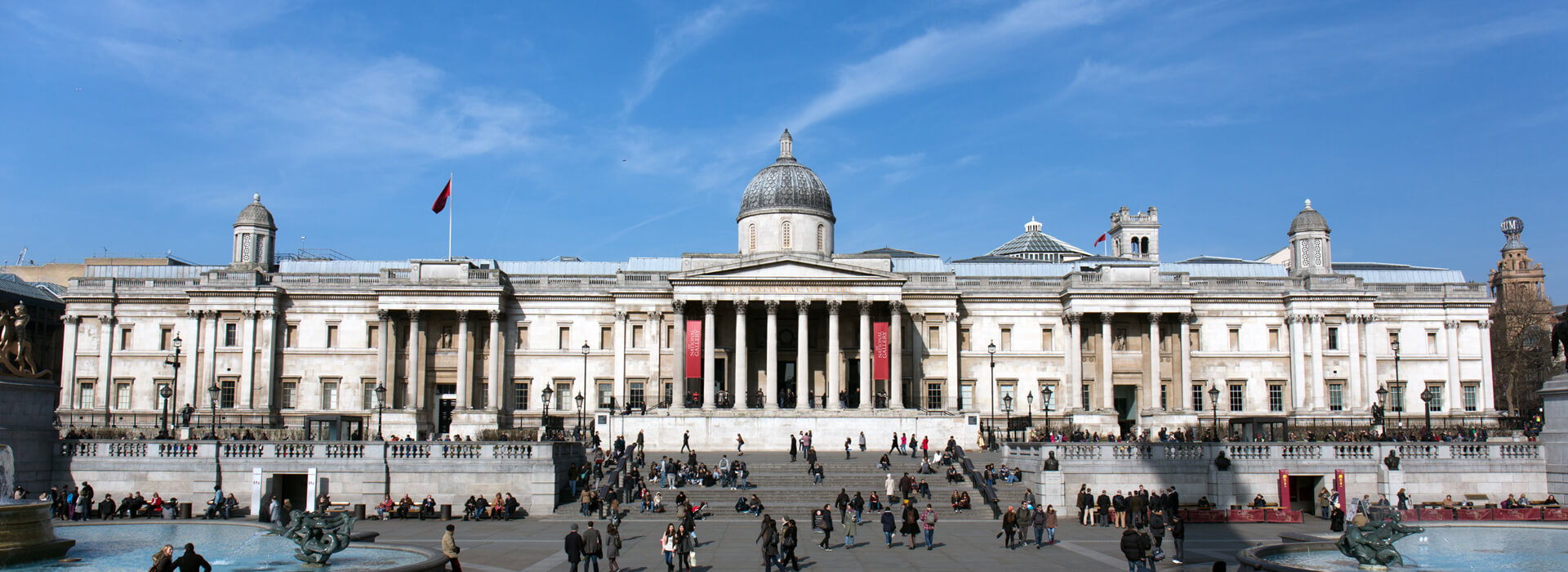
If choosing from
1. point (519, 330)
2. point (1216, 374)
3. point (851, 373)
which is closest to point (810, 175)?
point (851, 373)

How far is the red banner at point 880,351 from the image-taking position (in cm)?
6110

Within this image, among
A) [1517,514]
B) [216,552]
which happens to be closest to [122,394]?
[216,552]

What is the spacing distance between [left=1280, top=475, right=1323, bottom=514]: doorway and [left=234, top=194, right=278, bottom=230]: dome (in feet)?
181

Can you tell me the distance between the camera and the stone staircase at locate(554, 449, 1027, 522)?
39.3 meters

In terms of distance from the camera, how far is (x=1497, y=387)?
79.6 m

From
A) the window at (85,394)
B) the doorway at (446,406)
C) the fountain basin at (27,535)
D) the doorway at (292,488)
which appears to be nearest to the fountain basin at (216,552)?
the fountain basin at (27,535)

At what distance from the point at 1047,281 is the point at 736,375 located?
2001 cm

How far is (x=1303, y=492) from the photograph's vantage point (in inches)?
1644

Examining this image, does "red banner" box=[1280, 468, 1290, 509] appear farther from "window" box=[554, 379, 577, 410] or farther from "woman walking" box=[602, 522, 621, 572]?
"window" box=[554, 379, 577, 410]

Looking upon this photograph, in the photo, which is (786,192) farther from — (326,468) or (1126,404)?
(326,468)

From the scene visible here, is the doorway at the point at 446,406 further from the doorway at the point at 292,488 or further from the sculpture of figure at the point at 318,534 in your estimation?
the sculpture of figure at the point at 318,534

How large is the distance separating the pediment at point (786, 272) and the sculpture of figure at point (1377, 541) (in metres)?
39.6

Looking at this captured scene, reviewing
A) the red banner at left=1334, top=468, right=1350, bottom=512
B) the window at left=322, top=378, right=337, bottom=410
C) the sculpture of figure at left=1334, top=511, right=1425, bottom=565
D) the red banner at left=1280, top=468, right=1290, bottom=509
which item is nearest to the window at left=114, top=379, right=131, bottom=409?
the window at left=322, top=378, right=337, bottom=410

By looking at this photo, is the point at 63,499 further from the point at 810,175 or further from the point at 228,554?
the point at 810,175
